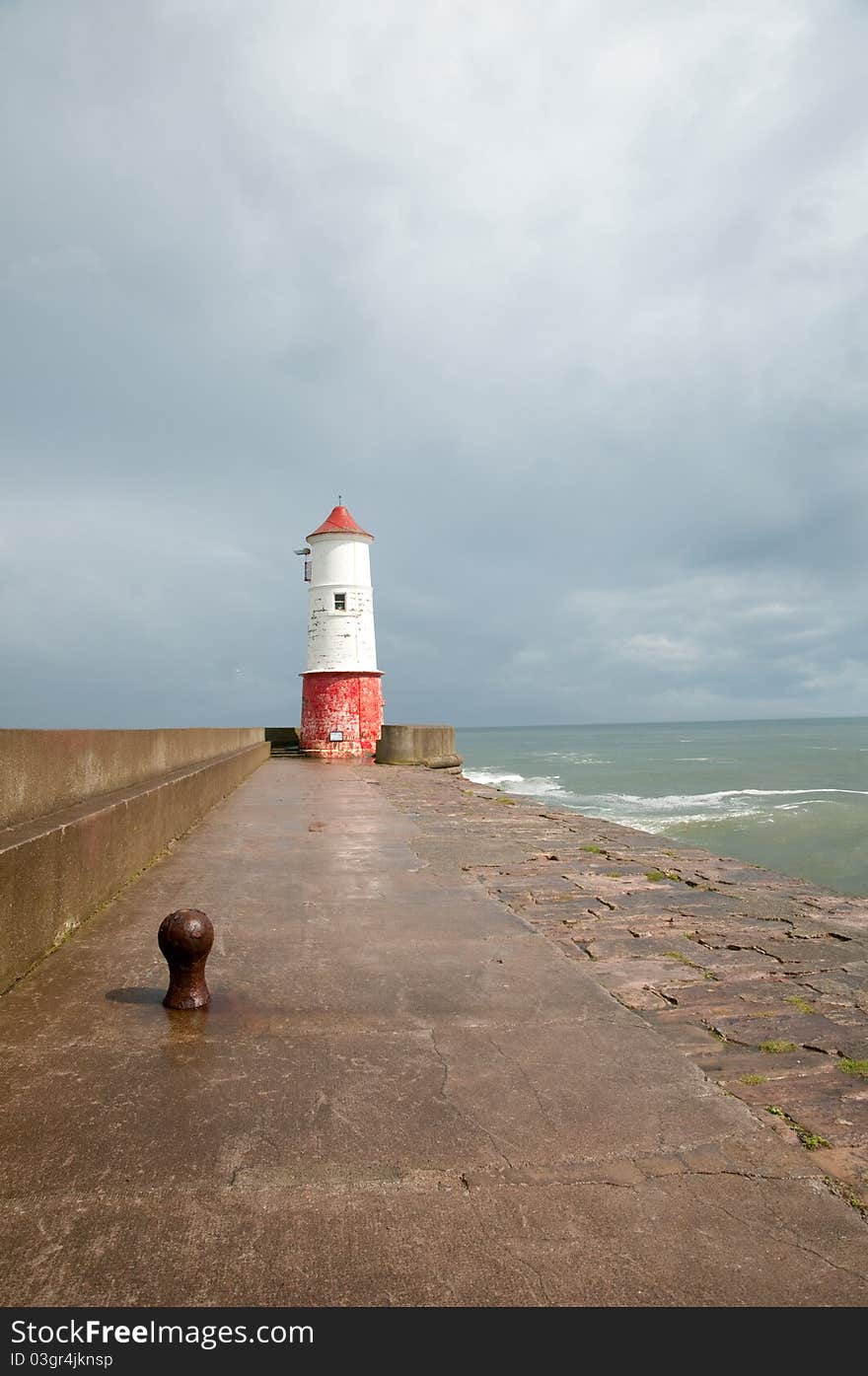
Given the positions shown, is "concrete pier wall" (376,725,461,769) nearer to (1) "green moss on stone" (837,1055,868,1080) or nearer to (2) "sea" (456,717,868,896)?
(2) "sea" (456,717,868,896)

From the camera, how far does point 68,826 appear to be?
4129mm

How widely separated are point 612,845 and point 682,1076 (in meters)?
5.47

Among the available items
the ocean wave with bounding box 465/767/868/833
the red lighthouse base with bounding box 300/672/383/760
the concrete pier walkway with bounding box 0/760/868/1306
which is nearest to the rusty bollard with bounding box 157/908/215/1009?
the concrete pier walkway with bounding box 0/760/868/1306

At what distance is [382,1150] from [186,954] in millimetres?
1315

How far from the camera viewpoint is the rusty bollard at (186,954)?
3180mm

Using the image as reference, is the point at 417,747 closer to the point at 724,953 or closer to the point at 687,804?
the point at 687,804

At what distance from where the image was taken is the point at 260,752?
23.2 metres

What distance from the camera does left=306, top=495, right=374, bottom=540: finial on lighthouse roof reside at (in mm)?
25062
